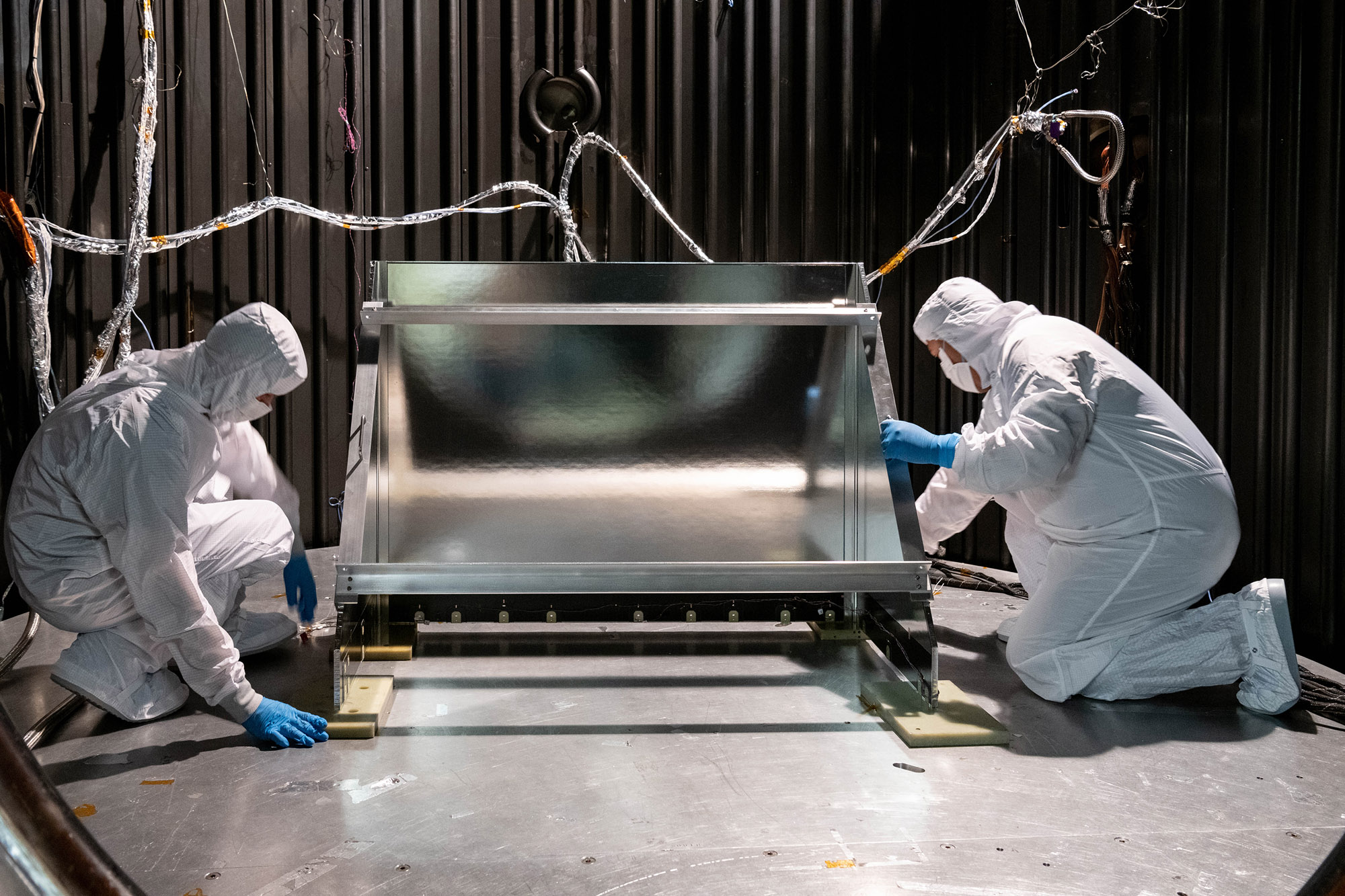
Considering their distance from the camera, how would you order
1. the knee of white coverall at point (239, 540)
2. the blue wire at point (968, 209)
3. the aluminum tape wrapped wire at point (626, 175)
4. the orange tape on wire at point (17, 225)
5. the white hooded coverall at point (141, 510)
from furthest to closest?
the aluminum tape wrapped wire at point (626, 175), the blue wire at point (968, 209), the orange tape on wire at point (17, 225), the knee of white coverall at point (239, 540), the white hooded coverall at point (141, 510)

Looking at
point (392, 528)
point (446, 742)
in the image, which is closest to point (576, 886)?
point (446, 742)

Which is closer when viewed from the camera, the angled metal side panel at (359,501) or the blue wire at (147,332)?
the angled metal side panel at (359,501)

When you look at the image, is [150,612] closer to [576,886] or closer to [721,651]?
[576,886]

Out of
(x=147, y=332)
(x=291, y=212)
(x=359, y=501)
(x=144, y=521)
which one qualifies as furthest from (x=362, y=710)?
(x=291, y=212)

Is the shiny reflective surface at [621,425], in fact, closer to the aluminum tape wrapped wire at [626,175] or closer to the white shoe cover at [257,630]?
the white shoe cover at [257,630]

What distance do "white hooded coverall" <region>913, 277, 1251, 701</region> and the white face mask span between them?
0.33 m

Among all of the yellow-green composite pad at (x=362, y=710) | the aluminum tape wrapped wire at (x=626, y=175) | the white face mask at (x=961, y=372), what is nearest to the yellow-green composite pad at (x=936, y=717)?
the white face mask at (x=961, y=372)

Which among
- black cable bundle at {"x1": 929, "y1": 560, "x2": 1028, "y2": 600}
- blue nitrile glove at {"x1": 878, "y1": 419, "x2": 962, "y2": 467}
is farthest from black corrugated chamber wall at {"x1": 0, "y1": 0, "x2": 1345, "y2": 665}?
blue nitrile glove at {"x1": 878, "y1": 419, "x2": 962, "y2": 467}

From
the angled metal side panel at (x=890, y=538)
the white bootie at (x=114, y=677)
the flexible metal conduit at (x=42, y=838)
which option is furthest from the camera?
the angled metal side panel at (x=890, y=538)

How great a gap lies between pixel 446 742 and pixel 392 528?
30.0 inches

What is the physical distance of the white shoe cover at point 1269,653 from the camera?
6.32 ft

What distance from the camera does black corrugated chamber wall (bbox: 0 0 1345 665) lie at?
260cm

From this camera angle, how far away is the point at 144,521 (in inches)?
67.7

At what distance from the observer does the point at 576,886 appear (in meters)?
1.27
